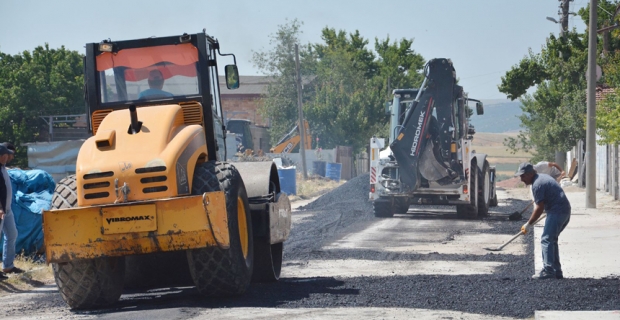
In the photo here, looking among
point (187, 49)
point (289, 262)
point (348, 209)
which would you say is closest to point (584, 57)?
point (348, 209)

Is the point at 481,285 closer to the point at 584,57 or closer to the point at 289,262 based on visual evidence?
the point at 289,262

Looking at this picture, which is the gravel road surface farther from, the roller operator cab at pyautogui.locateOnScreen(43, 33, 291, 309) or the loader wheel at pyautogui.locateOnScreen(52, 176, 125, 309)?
the roller operator cab at pyautogui.locateOnScreen(43, 33, 291, 309)

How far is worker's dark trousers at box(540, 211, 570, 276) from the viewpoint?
1112 centimetres

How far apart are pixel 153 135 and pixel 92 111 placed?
1638 millimetres

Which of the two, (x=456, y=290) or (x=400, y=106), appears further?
(x=400, y=106)

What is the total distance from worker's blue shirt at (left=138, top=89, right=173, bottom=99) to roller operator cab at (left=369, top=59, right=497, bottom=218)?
12489 millimetres

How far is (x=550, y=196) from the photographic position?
1128 centimetres

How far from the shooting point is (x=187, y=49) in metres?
10.4

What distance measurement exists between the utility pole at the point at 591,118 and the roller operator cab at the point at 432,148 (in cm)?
364

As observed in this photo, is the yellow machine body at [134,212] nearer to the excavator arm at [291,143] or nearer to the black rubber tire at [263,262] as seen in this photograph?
the black rubber tire at [263,262]

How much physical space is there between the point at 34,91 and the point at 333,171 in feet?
60.6

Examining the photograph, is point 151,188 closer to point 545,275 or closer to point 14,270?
point 14,270

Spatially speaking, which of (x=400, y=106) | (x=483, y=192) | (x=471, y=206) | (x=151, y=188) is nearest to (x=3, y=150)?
(x=151, y=188)

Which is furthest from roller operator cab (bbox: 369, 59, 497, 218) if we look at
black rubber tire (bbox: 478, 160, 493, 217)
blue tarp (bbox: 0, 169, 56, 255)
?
blue tarp (bbox: 0, 169, 56, 255)
